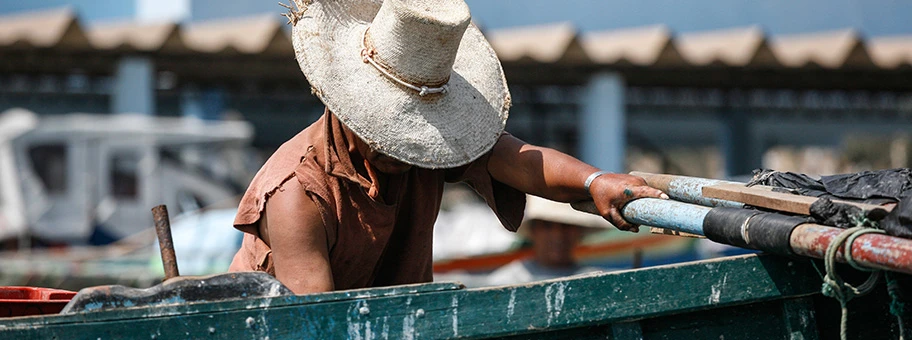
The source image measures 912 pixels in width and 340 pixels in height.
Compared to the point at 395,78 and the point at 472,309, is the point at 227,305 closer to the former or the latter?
the point at 472,309

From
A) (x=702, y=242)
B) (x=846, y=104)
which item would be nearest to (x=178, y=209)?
(x=702, y=242)

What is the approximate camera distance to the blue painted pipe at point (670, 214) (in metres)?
2.02

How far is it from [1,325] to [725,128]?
50.2 ft

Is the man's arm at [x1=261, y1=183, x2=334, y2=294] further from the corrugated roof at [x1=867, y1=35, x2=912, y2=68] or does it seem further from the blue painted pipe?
the corrugated roof at [x1=867, y1=35, x2=912, y2=68]

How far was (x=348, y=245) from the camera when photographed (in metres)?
2.28

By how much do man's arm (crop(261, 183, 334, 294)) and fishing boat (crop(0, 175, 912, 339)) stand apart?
268 millimetres

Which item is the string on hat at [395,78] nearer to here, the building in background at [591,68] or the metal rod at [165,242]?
the metal rod at [165,242]

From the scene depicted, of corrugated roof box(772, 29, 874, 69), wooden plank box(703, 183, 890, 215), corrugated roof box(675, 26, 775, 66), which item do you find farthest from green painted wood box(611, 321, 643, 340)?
corrugated roof box(772, 29, 874, 69)

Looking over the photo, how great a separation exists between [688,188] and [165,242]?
127 centimetres

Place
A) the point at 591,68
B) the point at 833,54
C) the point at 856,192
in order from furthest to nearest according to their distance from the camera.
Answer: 1. the point at 591,68
2. the point at 833,54
3. the point at 856,192

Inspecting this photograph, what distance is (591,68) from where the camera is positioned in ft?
38.8

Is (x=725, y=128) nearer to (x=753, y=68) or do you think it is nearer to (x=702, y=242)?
(x=753, y=68)

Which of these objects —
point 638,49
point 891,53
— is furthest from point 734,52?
point 891,53

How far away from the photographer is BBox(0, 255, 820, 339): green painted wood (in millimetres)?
1741
